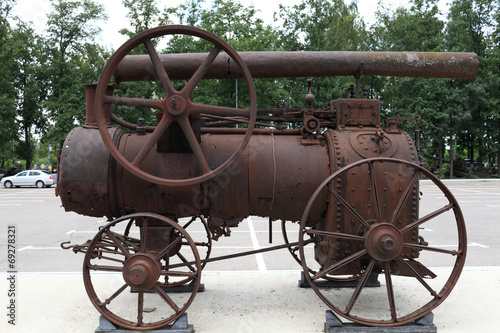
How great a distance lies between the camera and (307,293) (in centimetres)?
496

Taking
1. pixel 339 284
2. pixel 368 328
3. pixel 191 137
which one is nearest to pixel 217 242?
pixel 339 284

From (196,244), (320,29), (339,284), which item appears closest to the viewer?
(339,284)

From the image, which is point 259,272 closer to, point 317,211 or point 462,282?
point 317,211

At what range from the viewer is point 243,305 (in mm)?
4555

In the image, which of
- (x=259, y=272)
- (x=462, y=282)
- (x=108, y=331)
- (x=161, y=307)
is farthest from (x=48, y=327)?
(x=462, y=282)

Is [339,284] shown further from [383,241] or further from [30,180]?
[30,180]

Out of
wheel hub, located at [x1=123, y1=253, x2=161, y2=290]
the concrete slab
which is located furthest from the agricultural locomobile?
the concrete slab

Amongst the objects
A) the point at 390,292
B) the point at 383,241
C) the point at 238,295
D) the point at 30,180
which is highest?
the point at 383,241

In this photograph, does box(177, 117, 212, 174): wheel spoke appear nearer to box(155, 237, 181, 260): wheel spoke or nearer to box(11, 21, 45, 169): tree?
box(155, 237, 181, 260): wheel spoke

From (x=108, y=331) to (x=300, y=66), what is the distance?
322cm

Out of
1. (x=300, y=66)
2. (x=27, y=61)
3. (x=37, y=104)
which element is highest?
(x=27, y=61)

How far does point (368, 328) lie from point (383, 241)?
85 centimetres

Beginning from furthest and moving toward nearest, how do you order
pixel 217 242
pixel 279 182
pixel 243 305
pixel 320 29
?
1. pixel 320 29
2. pixel 217 242
3. pixel 243 305
4. pixel 279 182

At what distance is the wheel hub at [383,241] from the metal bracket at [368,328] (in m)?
0.67
